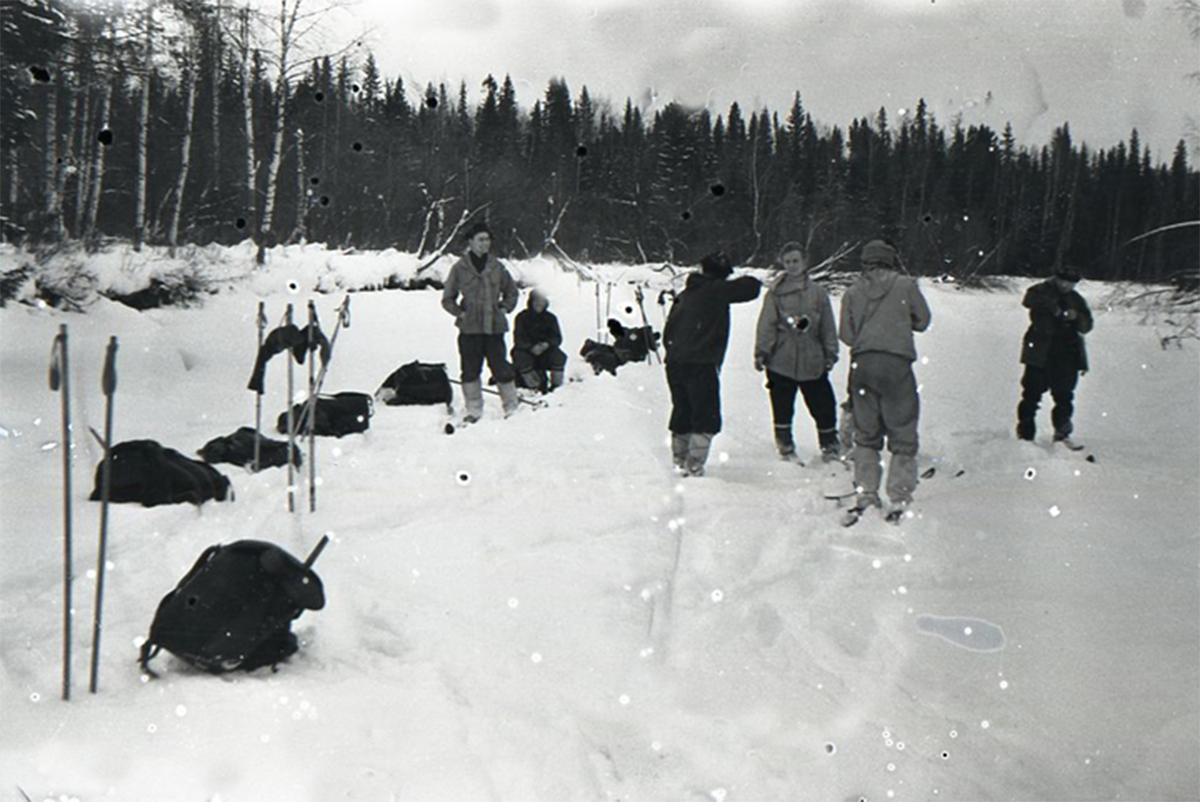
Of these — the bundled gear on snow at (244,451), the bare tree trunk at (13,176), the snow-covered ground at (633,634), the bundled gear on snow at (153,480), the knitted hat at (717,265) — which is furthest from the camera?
the bare tree trunk at (13,176)

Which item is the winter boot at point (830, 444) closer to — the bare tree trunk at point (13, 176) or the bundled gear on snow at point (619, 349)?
the bundled gear on snow at point (619, 349)

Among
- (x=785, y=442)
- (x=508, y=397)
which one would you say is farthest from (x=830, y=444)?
(x=508, y=397)

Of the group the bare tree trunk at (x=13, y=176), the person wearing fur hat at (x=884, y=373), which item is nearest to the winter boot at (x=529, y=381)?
the person wearing fur hat at (x=884, y=373)

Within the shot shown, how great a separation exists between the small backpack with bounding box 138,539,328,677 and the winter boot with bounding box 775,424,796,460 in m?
4.18

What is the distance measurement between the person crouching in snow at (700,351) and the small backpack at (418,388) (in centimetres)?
350

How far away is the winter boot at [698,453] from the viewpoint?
19.5 ft

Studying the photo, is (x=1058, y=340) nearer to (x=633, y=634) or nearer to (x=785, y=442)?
(x=785, y=442)

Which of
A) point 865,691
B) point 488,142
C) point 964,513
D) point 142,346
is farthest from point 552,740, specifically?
point 488,142

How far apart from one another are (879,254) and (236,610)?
151 inches

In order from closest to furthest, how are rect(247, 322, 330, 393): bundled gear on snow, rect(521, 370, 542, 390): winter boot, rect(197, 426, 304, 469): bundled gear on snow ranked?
rect(247, 322, 330, 393): bundled gear on snow → rect(197, 426, 304, 469): bundled gear on snow → rect(521, 370, 542, 390): winter boot

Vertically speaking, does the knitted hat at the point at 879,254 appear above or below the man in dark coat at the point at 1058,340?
above

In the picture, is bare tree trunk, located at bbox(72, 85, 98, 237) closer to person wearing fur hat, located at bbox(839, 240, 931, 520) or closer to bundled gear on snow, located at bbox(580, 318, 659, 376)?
bundled gear on snow, located at bbox(580, 318, 659, 376)

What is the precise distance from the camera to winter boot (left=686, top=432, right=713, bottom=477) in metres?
5.95

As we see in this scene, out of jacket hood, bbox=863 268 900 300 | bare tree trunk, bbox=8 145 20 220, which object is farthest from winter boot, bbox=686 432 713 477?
bare tree trunk, bbox=8 145 20 220
